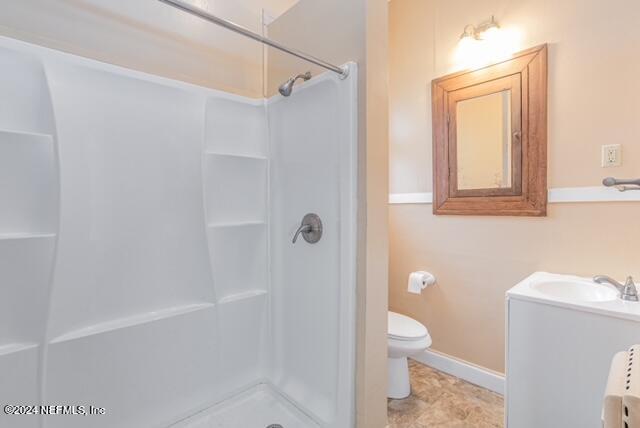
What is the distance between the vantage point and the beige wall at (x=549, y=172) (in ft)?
4.72

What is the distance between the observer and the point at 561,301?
1219 mm

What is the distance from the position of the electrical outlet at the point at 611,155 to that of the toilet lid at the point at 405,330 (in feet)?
4.14

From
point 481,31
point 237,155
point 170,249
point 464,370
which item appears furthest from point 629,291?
point 170,249

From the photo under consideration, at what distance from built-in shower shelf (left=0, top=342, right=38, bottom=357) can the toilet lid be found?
1.54 m

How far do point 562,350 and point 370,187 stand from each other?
1040mm

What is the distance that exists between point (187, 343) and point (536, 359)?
152 centimetres

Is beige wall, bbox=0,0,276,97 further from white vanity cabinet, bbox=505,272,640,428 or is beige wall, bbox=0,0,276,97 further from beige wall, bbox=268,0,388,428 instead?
white vanity cabinet, bbox=505,272,640,428

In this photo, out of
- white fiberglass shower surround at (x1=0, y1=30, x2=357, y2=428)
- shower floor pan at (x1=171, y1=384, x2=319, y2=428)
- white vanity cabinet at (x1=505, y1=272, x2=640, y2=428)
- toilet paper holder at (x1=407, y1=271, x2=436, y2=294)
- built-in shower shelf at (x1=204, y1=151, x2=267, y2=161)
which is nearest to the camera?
white fiberglass shower surround at (x1=0, y1=30, x2=357, y2=428)

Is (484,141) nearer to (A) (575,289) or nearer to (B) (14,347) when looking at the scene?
(A) (575,289)

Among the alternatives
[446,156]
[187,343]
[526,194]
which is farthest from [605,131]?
[187,343]

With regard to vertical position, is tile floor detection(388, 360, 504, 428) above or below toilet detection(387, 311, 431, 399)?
below

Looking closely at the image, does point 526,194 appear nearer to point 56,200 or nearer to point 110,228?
point 110,228

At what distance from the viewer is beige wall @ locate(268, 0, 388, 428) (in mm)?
1148

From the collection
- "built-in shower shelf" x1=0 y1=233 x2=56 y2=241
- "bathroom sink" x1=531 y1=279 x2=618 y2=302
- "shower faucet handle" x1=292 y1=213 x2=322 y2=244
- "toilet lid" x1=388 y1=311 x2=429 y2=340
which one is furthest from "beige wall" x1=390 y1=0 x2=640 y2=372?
"built-in shower shelf" x1=0 y1=233 x2=56 y2=241
